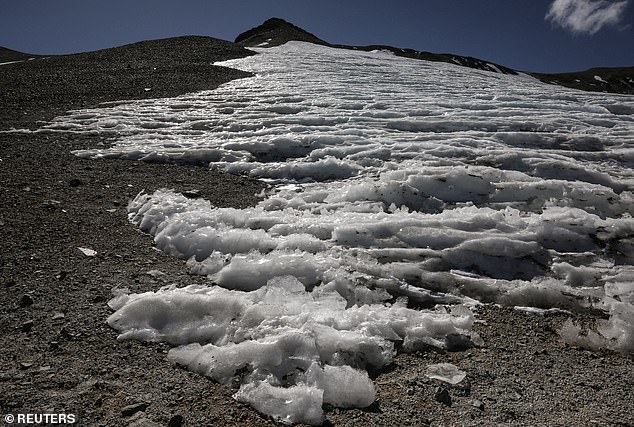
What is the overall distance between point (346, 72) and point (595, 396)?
1997 centimetres

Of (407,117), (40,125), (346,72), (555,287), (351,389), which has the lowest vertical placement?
(351,389)

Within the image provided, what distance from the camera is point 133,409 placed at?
2.29 metres

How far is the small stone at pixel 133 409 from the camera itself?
226cm

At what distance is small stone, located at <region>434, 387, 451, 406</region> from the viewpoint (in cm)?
248

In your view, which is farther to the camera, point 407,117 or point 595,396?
point 407,117

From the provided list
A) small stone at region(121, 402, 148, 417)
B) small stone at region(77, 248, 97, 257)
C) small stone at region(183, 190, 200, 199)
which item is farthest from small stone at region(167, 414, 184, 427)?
small stone at region(183, 190, 200, 199)

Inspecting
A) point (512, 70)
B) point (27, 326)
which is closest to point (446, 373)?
point (27, 326)

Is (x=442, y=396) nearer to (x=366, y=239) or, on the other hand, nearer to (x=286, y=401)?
(x=286, y=401)

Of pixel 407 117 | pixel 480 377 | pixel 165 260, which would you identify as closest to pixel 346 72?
pixel 407 117

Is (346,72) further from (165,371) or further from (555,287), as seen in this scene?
(165,371)

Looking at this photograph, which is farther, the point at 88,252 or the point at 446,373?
the point at 88,252

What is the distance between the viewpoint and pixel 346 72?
20.6 metres

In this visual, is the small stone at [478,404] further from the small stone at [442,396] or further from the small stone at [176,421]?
the small stone at [176,421]

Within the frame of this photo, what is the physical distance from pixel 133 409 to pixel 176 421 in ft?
0.92
